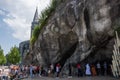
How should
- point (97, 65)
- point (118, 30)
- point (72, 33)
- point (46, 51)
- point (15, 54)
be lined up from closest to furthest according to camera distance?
point (118, 30) → point (97, 65) → point (72, 33) → point (46, 51) → point (15, 54)

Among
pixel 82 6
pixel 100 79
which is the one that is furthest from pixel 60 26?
pixel 100 79

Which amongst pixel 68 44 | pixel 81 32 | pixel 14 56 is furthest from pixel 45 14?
pixel 14 56

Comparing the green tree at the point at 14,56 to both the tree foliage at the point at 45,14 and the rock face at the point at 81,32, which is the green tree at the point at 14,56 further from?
the rock face at the point at 81,32

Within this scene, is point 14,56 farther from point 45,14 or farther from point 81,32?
point 81,32

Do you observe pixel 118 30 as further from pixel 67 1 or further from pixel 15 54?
pixel 15 54

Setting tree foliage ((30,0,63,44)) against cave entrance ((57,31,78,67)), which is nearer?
cave entrance ((57,31,78,67))

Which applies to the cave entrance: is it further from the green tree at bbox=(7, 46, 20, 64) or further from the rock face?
the green tree at bbox=(7, 46, 20, 64)

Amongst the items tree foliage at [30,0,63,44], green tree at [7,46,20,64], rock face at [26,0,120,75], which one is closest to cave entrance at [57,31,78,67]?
rock face at [26,0,120,75]

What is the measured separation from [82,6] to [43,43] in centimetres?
1084

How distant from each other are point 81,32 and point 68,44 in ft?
17.4

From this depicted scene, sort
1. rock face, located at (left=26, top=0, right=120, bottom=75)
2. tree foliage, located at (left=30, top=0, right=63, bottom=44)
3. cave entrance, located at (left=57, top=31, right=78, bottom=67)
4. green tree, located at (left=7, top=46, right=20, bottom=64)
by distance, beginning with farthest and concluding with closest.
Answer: green tree, located at (left=7, top=46, right=20, bottom=64) → tree foliage, located at (left=30, top=0, right=63, bottom=44) → cave entrance, located at (left=57, top=31, right=78, bottom=67) → rock face, located at (left=26, top=0, right=120, bottom=75)

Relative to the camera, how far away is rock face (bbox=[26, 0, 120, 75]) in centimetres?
2695

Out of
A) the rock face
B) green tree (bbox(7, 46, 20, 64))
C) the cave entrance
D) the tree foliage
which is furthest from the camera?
green tree (bbox(7, 46, 20, 64))

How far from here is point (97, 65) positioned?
28781 mm
